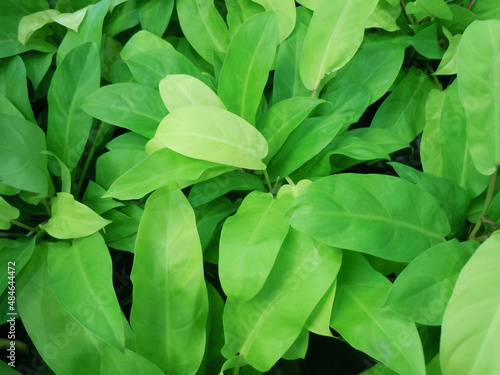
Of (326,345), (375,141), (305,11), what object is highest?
(305,11)

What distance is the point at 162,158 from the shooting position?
31.0 inches

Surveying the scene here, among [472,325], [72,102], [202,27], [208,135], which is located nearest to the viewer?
[472,325]

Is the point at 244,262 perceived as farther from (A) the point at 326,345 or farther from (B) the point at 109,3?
(B) the point at 109,3

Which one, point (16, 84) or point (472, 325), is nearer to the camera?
point (472, 325)

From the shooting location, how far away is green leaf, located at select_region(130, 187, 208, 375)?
29.2 inches

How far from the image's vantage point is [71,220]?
0.83 m

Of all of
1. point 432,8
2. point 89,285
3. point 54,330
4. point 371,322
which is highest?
point 432,8

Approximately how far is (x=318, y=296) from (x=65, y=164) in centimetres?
57

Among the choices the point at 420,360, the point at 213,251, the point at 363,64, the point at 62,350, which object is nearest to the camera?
the point at 420,360

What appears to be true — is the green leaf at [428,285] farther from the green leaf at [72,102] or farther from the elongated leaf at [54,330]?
the green leaf at [72,102]

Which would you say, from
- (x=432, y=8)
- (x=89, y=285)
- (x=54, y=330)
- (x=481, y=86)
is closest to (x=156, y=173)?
(x=89, y=285)

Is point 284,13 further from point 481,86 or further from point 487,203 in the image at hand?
point 487,203

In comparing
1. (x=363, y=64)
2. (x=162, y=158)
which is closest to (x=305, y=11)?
(x=363, y=64)

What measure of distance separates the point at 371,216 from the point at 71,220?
0.52 meters
